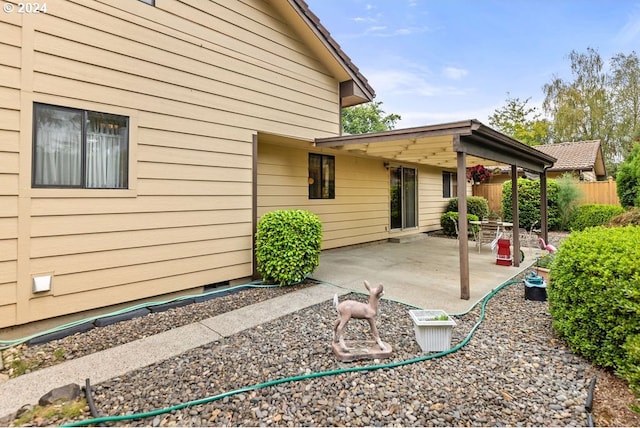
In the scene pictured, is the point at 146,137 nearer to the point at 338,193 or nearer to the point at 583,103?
the point at 338,193

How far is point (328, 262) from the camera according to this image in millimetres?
6770

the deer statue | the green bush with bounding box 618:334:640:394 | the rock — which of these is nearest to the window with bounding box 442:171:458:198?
the green bush with bounding box 618:334:640:394

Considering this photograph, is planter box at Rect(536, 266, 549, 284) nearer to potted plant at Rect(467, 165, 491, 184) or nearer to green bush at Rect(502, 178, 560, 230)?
potted plant at Rect(467, 165, 491, 184)

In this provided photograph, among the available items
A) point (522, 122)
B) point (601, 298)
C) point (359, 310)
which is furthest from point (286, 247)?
point (522, 122)

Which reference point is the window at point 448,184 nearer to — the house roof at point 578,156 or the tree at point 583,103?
the house roof at point 578,156

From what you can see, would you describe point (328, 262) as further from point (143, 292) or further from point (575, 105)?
point (575, 105)

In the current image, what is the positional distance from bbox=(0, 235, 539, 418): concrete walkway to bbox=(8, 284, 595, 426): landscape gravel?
0.84 ft

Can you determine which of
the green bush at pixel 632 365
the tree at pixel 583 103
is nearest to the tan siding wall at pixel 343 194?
the green bush at pixel 632 365

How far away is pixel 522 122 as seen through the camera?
2527 cm

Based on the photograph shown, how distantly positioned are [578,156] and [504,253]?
51.6 feet

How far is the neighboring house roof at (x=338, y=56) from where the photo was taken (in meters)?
5.56

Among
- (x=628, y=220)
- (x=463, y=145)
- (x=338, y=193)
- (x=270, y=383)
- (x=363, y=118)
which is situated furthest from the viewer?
(x=363, y=118)

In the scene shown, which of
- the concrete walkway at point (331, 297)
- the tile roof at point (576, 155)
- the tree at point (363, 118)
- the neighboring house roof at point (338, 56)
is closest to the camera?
the concrete walkway at point (331, 297)

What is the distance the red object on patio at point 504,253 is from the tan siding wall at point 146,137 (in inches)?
194
